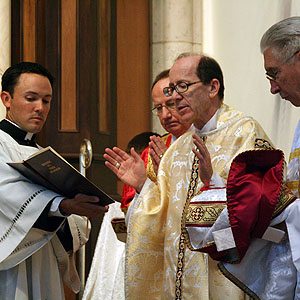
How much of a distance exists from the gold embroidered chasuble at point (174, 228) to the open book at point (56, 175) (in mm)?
226

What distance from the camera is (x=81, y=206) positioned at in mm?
4812

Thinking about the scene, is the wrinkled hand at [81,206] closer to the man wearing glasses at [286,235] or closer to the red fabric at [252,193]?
the man wearing glasses at [286,235]

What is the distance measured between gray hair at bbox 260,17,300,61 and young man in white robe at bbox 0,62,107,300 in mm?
1326

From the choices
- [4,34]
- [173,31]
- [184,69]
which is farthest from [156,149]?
[173,31]

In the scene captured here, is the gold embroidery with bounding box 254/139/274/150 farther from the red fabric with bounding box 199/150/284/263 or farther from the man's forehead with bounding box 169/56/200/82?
the red fabric with bounding box 199/150/284/263

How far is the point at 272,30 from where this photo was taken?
13.1ft

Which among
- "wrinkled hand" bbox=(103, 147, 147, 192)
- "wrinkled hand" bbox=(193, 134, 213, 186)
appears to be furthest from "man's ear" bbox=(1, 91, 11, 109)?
"wrinkled hand" bbox=(193, 134, 213, 186)

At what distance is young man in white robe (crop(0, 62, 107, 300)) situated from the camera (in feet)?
16.0

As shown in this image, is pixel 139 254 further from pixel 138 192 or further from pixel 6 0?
pixel 6 0

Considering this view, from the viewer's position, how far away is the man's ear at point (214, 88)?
4855 millimetres

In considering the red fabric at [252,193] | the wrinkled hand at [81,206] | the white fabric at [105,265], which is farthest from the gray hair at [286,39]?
the white fabric at [105,265]

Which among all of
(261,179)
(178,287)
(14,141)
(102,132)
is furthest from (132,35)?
(261,179)

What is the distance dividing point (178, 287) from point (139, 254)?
0.32 meters

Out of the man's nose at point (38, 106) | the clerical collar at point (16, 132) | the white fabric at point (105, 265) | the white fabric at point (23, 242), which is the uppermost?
the man's nose at point (38, 106)
